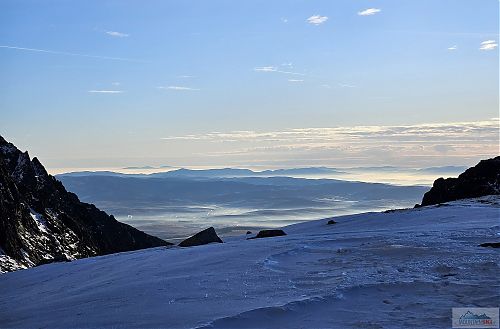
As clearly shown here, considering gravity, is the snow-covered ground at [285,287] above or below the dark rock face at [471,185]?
below

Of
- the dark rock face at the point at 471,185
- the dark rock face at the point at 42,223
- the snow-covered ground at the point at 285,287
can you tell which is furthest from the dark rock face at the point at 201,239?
the dark rock face at the point at 471,185

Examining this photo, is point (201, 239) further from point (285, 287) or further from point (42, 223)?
point (42, 223)

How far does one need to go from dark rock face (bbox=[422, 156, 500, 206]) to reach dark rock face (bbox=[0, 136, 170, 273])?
2977 cm

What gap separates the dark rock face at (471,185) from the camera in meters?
40.8

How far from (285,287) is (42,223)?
52346 mm

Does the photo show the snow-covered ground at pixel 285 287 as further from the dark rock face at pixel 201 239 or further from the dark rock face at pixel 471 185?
the dark rock face at pixel 471 185

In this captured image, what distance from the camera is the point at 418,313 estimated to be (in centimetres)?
767

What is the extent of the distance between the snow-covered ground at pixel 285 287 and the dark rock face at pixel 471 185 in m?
26.6

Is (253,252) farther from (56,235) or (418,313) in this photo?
(56,235)

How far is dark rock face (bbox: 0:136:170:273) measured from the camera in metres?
44.3

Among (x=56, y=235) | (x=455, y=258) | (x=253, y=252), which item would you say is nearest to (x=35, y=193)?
(x=56, y=235)

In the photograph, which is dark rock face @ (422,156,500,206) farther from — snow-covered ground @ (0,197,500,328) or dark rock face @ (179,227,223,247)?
snow-covered ground @ (0,197,500,328)

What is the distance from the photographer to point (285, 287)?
380 inches

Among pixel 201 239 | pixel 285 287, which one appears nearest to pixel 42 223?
pixel 201 239
